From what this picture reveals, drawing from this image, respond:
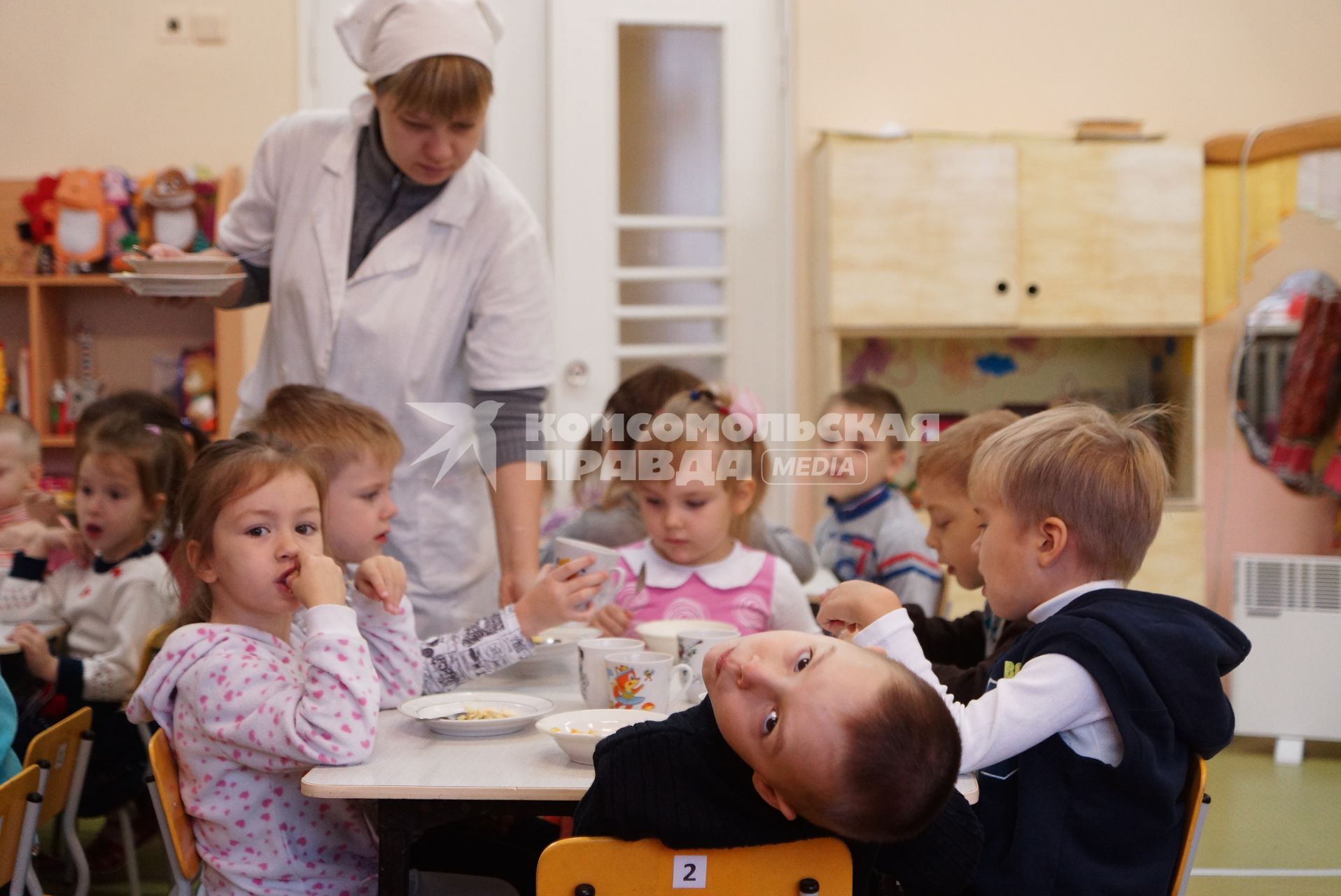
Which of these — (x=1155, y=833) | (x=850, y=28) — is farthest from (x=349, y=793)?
(x=850, y=28)

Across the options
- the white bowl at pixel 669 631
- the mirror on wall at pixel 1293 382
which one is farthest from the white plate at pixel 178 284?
the mirror on wall at pixel 1293 382

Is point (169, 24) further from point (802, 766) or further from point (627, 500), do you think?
point (802, 766)

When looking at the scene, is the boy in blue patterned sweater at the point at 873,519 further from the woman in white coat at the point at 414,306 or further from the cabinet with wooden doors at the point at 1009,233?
the woman in white coat at the point at 414,306

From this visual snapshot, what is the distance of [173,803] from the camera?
141cm

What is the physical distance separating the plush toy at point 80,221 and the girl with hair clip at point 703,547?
2.66 meters

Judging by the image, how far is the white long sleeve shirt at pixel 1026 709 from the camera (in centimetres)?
132

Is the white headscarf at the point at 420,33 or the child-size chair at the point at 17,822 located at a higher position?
the white headscarf at the point at 420,33

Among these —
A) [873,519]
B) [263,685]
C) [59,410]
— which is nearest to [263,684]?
[263,685]

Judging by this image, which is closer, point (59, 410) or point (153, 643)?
point (153, 643)

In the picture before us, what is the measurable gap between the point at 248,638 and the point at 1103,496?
3.49 feet

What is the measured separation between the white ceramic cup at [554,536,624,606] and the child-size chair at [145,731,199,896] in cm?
55

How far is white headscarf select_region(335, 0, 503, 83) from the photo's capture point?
6.39ft

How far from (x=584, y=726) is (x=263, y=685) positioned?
1.21ft

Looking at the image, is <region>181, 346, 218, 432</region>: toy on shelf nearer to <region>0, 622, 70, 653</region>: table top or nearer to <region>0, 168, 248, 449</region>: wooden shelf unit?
<region>0, 168, 248, 449</region>: wooden shelf unit
